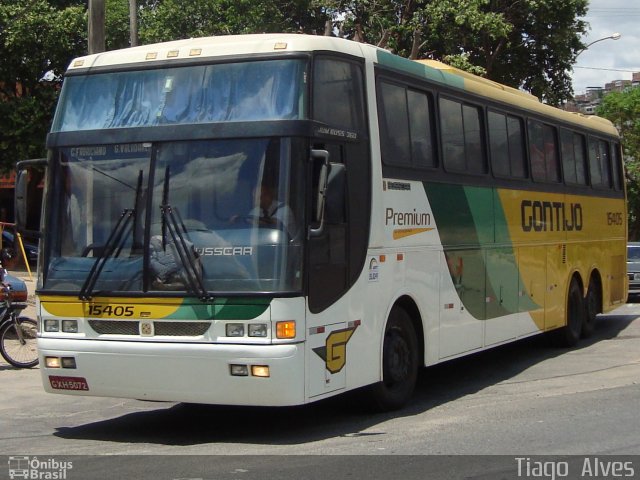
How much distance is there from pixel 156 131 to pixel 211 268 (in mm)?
1366

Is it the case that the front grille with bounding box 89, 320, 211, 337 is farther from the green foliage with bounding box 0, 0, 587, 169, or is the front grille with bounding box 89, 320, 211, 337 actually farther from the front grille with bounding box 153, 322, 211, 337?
the green foliage with bounding box 0, 0, 587, 169

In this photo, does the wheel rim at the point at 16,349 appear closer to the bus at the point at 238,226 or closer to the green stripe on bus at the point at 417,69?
the bus at the point at 238,226

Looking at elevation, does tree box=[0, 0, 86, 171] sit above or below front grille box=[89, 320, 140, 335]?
above

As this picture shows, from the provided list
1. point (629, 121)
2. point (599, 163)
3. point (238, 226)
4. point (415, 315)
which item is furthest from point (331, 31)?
point (629, 121)

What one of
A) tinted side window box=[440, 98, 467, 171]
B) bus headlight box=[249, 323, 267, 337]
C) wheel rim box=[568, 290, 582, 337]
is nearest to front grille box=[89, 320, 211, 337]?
bus headlight box=[249, 323, 267, 337]

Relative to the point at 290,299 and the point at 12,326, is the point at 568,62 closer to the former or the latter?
the point at 12,326

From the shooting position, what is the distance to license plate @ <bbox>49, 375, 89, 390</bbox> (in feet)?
27.4

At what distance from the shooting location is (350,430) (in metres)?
8.78

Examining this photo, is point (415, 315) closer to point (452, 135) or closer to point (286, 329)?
point (452, 135)

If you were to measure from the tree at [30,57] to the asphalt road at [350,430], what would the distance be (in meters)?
20.1

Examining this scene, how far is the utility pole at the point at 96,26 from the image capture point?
1413 centimetres

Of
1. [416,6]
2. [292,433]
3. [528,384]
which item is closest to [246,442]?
[292,433]

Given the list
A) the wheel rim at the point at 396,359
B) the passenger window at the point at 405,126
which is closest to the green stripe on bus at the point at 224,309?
the wheel rim at the point at 396,359

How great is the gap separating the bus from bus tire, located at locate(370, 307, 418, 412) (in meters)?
0.02
